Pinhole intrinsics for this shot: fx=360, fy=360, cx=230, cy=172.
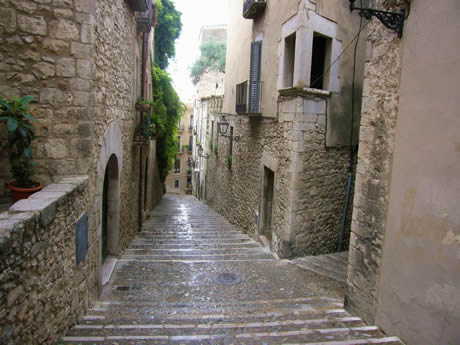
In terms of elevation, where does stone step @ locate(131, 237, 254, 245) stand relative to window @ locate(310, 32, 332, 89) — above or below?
below

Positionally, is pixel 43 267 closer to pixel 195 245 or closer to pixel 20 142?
pixel 20 142

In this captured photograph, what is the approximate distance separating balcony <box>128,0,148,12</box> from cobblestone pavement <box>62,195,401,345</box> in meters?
4.84

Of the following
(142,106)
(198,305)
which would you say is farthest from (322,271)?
(142,106)

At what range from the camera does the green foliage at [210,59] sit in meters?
26.3

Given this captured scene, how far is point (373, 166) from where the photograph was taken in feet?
13.6

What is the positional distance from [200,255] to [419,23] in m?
5.47

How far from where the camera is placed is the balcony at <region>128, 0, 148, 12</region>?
22.4 ft

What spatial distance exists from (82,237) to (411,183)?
3.51 m

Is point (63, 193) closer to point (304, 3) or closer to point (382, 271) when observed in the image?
point (382, 271)

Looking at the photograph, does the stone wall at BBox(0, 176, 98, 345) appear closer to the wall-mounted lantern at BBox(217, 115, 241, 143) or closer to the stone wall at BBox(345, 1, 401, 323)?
the stone wall at BBox(345, 1, 401, 323)

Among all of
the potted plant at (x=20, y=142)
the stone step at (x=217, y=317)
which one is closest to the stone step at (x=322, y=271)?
the stone step at (x=217, y=317)

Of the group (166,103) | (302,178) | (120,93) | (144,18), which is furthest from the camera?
(166,103)

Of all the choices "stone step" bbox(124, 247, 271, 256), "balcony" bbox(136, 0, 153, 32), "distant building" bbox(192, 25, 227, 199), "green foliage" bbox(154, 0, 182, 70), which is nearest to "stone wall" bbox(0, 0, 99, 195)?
"stone step" bbox(124, 247, 271, 256)

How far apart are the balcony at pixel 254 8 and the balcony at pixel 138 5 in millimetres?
2978
